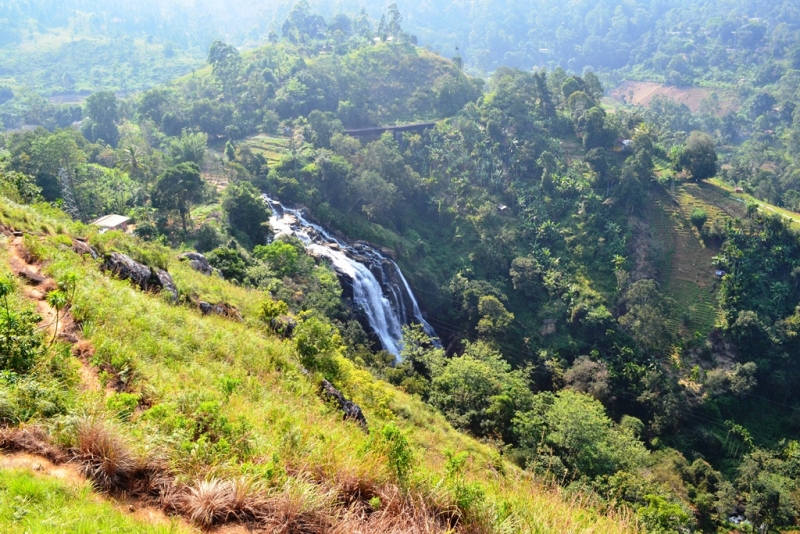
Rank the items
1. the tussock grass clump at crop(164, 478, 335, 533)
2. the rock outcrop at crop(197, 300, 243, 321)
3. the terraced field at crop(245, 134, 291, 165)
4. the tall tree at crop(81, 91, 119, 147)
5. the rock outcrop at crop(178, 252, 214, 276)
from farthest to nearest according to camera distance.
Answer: the tall tree at crop(81, 91, 119, 147), the terraced field at crop(245, 134, 291, 165), the rock outcrop at crop(178, 252, 214, 276), the rock outcrop at crop(197, 300, 243, 321), the tussock grass clump at crop(164, 478, 335, 533)

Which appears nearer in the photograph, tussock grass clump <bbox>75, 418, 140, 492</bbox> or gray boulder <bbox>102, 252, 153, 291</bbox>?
tussock grass clump <bbox>75, 418, 140, 492</bbox>

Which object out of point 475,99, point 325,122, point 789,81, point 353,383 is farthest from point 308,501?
point 789,81

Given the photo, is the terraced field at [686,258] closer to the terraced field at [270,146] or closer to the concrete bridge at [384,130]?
the concrete bridge at [384,130]

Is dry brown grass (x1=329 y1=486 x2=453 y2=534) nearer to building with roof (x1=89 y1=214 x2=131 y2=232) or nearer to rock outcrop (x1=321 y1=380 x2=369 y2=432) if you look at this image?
rock outcrop (x1=321 y1=380 x2=369 y2=432)

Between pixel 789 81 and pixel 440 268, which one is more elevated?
pixel 789 81

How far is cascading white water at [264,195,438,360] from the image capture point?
28.7m

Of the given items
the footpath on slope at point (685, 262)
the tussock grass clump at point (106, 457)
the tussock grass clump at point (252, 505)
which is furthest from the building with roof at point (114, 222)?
the footpath on slope at point (685, 262)

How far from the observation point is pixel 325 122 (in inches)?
1807

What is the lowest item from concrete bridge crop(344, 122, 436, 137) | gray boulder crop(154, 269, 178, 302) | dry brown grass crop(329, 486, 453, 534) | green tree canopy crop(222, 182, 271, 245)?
green tree canopy crop(222, 182, 271, 245)

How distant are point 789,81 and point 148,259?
122679mm

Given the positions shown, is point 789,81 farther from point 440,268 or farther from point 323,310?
point 323,310

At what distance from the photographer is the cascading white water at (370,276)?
28.7 m

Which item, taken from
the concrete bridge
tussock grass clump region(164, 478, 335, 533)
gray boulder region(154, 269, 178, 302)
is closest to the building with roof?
gray boulder region(154, 269, 178, 302)

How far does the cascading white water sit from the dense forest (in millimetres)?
979
